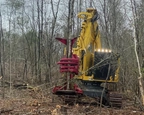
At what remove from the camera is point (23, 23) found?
29297 mm

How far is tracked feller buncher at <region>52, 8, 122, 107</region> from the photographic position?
9.95m

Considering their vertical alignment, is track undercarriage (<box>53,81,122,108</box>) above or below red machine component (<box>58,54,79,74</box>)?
below

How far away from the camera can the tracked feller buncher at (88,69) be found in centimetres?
995

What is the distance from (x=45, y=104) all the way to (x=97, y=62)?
7.45 ft

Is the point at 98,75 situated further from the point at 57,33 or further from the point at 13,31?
the point at 13,31

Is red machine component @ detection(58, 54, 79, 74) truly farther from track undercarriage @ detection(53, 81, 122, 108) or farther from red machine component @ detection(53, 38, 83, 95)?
track undercarriage @ detection(53, 81, 122, 108)

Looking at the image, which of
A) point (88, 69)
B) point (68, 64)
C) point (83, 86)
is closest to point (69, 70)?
point (68, 64)

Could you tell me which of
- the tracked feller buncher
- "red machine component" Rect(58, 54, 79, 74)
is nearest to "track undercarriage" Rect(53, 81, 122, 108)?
the tracked feller buncher

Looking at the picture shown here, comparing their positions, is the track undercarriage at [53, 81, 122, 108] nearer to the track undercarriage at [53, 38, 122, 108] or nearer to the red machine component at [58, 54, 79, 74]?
the track undercarriage at [53, 38, 122, 108]

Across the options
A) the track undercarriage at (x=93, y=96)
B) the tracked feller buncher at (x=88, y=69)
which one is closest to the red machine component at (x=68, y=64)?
the tracked feller buncher at (x=88, y=69)

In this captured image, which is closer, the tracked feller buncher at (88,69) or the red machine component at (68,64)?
the red machine component at (68,64)

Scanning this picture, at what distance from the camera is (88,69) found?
410 inches

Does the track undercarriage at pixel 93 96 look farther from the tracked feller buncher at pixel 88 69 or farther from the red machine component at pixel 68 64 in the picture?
the red machine component at pixel 68 64

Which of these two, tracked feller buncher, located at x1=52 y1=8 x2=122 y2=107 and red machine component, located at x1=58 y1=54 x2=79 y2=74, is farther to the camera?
tracked feller buncher, located at x1=52 y1=8 x2=122 y2=107
